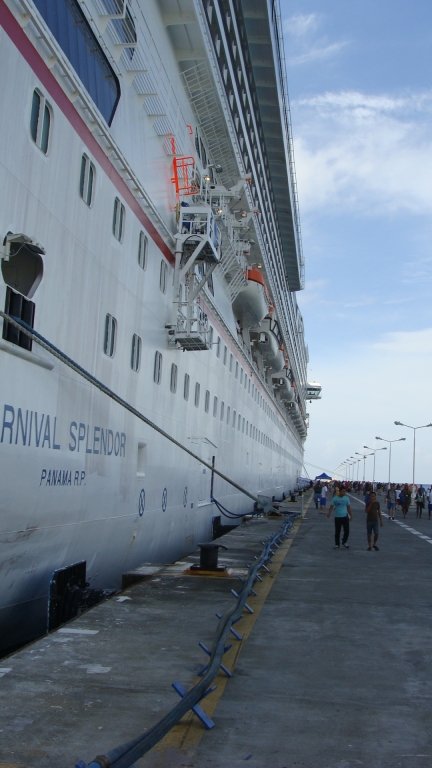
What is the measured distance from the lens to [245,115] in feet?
83.8

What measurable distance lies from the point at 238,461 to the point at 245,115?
43.2 ft

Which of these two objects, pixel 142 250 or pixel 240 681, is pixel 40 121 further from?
pixel 240 681

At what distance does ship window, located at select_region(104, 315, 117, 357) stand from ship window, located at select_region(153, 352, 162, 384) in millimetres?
2433

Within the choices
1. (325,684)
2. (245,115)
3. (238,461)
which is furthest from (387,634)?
(245,115)

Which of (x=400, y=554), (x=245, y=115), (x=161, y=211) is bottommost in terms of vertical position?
(x=400, y=554)

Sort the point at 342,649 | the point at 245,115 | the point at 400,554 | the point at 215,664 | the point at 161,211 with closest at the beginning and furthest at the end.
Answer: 1. the point at 215,664
2. the point at 342,649
3. the point at 161,211
4. the point at 400,554
5. the point at 245,115

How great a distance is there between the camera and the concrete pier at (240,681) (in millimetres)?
4152

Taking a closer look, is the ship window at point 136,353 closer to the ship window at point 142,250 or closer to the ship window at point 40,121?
the ship window at point 142,250

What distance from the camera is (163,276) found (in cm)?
1321

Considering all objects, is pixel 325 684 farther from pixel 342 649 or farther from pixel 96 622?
pixel 96 622

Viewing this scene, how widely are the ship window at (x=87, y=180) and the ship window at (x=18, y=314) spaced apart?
7.41 ft

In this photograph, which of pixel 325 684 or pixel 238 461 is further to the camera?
pixel 238 461

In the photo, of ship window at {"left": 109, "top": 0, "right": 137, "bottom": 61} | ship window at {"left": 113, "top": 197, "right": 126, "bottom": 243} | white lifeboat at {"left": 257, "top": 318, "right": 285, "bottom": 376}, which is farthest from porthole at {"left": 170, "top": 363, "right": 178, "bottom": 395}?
white lifeboat at {"left": 257, "top": 318, "right": 285, "bottom": 376}

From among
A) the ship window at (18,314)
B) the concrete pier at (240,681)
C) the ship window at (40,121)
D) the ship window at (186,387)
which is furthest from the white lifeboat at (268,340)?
the ship window at (18,314)
